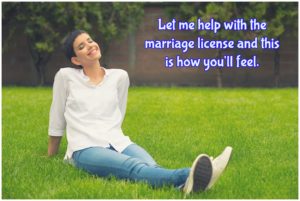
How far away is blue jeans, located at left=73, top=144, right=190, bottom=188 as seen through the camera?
3492mm

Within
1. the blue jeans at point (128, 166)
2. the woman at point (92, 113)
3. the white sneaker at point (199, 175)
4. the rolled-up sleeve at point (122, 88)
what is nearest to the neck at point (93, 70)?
the woman at point (92, 113)

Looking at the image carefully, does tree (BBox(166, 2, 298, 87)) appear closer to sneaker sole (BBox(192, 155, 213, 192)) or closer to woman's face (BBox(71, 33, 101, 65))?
woman's face (BBox(71, 33, 101, 65))

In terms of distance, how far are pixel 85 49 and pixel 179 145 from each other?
1.60 metres

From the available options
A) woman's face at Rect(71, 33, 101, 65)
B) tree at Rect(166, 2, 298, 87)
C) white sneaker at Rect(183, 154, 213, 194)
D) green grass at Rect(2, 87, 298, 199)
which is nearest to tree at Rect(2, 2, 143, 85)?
tree at Rect(166, 2, 298, 87)

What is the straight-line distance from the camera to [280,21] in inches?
536

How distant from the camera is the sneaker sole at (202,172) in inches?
128

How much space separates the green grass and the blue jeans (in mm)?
62

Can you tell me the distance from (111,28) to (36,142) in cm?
876

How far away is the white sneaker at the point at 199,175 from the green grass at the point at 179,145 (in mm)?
67

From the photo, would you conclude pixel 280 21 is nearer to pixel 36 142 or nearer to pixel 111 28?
pixel 111 28

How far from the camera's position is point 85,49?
13.8 ft

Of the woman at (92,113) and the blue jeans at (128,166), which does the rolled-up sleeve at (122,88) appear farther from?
the blue jeans at (128,166)

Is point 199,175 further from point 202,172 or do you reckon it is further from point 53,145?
point 53,145

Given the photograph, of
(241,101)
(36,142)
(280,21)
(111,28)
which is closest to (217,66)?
(280,21)
